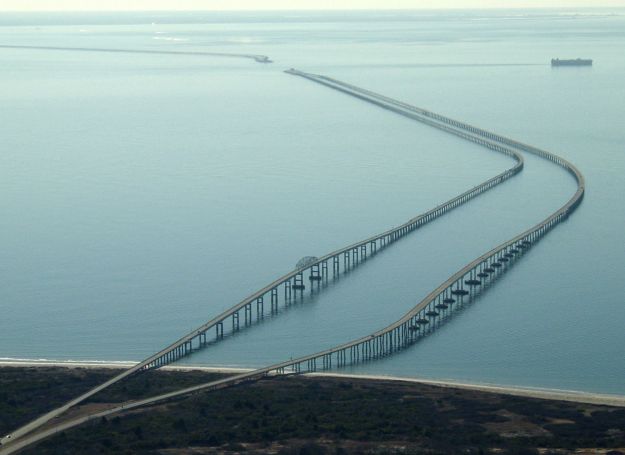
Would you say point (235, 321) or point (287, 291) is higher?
Answer: point (287, 291)

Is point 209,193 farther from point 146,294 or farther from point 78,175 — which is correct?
point 146,294

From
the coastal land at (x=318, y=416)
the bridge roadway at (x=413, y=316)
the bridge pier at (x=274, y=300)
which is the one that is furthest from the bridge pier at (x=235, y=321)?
the coastal land at (x=318, y=416)

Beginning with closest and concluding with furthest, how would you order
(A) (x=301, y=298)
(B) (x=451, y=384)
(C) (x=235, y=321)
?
(B) (x=451, y=384) → (C) (x=235, y=321) → (A) (x=301, y=298)

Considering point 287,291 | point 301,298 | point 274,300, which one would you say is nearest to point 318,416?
point 274,300

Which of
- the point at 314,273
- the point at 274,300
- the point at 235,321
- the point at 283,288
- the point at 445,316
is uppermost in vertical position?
the point at 314,273

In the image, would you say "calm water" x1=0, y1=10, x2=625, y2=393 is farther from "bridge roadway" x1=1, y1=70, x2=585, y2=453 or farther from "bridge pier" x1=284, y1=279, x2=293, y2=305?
"bridge pier" x1=284, y1=279, x2=293, y2=305

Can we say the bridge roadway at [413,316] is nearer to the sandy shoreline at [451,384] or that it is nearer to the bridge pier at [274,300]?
the bridge pier at [274,300]

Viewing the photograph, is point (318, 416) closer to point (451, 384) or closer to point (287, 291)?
point (451, 384)

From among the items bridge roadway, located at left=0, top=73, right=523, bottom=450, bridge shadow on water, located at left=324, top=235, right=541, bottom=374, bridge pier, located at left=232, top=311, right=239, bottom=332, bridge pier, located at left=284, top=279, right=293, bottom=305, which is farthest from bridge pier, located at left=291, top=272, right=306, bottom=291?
bridge shadow on water, located at left=324, top=235, right=541, bottom=374
